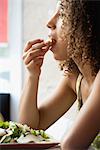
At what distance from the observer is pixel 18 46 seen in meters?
2.63

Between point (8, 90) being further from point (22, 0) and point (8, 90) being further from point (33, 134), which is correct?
point (33, 134)

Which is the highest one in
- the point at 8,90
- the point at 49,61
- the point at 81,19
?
the point at 81,19

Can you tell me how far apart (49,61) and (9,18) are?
1.53ft

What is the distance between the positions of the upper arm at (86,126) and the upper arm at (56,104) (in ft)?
1.65

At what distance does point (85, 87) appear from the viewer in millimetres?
1317

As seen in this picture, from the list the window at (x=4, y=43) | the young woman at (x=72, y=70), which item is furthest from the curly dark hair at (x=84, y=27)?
the window at (x=4, y=43)

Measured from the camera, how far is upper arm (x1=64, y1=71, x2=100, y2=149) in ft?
3.14

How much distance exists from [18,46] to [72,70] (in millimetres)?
1277

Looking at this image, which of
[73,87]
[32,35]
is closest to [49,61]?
[32,35]

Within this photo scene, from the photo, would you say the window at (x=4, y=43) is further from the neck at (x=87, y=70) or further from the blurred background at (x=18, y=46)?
the neck at (x=87, y=70)

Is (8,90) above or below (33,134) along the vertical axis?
below

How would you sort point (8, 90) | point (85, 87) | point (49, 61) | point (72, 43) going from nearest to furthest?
point (72, 43) → point (85, 87) → point (49, 61) → point (8, 90)

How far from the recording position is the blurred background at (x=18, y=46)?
2.53m

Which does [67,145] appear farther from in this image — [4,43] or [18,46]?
[4,43]
